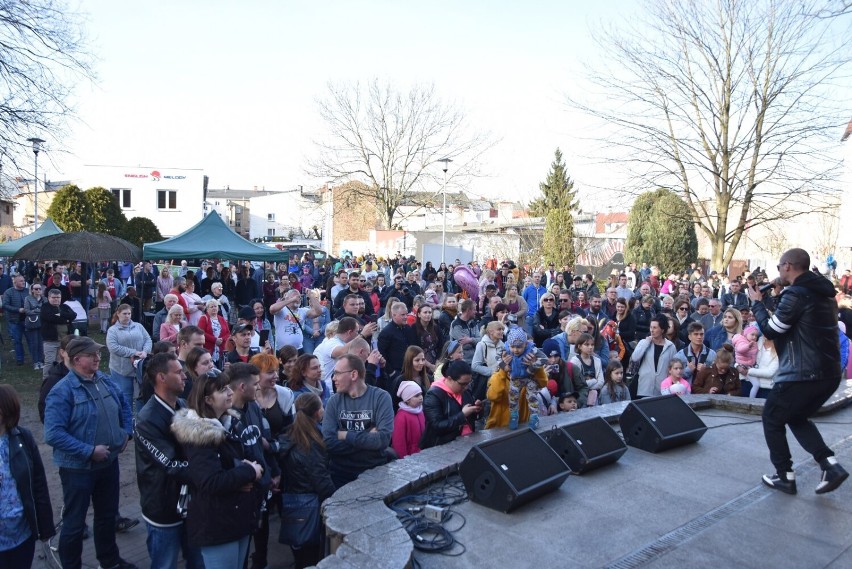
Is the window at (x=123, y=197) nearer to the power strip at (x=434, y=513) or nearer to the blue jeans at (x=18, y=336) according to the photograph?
the blue jeans at (x=18, y=336)

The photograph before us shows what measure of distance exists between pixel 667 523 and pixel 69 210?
2949cm

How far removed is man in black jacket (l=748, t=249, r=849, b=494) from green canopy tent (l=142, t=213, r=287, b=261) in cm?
1201

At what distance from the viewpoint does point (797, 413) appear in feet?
15.7

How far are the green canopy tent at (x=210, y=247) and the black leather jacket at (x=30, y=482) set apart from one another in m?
10.1

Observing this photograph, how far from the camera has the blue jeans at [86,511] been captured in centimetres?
454

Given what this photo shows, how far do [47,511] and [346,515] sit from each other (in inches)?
74.9

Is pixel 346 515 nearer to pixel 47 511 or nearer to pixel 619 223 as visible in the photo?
pixel 47 511

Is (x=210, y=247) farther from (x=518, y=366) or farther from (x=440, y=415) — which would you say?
(x=440, y=415)

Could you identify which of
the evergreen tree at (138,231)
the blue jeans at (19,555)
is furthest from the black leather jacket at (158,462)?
the evergreen tree at (138,231)

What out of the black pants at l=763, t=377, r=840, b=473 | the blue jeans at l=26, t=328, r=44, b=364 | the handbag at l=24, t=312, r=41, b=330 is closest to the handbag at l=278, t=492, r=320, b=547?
the black pants at l=763, t=377, r=840, b=473

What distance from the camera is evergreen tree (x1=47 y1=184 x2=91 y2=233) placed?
27.6 m

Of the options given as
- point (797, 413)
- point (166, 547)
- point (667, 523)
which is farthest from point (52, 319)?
point (797, 413)

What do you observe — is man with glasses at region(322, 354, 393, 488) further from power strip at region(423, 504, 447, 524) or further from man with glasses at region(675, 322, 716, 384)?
man with glasses at region(675, 322, 716, 384)

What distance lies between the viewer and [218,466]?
146 inches
